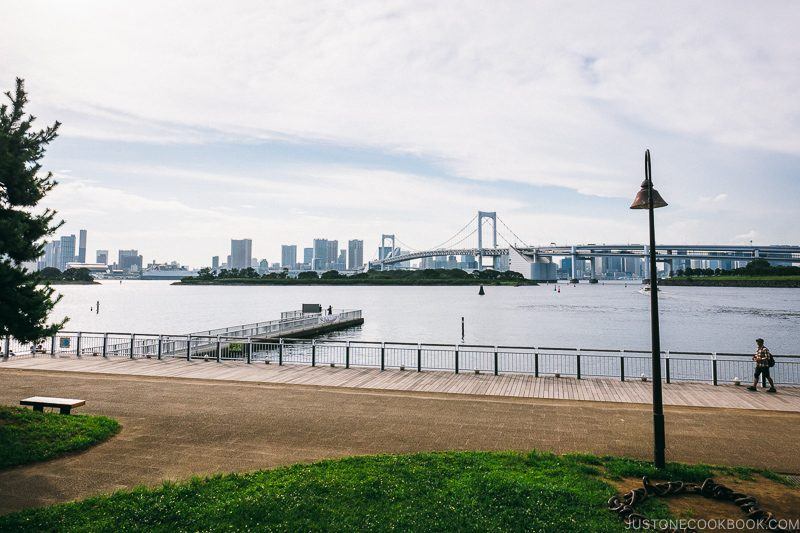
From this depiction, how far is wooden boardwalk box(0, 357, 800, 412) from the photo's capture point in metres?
14.1

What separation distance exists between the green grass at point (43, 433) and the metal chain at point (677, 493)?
30.5ft

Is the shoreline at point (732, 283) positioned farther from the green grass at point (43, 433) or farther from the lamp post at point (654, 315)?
the green grass at point (43, 433)

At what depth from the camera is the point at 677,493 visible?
297 inches

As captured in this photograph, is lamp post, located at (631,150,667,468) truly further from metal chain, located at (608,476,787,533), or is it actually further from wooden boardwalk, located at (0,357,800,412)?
wooden boardwalk, located at (0,357,800,412)

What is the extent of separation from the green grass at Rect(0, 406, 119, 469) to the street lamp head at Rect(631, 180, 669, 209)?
1097 cm

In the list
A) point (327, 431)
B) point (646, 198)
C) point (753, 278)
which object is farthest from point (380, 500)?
point (753, 278)

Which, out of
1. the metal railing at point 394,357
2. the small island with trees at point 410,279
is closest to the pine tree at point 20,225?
the metal railing at point 394,357

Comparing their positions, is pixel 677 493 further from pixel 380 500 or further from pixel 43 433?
pixel 43 433

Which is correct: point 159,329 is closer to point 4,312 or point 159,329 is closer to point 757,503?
point 4,312

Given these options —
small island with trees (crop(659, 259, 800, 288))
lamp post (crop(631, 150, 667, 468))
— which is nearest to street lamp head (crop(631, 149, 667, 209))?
lamp post (crop(631, 150, 667, 468))

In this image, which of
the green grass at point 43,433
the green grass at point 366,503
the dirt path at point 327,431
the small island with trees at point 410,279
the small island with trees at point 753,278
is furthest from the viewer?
the small island with trees at point 410,279

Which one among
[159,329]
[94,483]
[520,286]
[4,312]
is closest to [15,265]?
[4,312]

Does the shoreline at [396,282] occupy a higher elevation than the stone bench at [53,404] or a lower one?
higher

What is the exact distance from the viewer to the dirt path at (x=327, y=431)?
28.9ft
